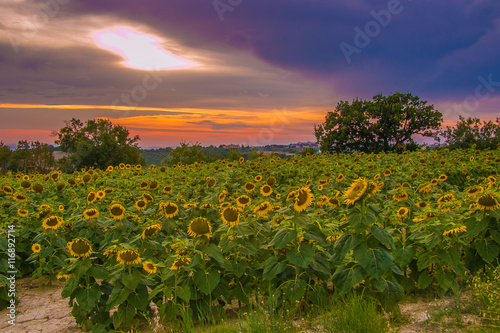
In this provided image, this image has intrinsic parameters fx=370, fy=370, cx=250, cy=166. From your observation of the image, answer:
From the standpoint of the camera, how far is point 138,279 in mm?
3893

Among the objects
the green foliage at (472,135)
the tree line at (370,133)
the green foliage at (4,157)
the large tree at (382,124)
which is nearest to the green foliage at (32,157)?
the green foliage at (4,157)

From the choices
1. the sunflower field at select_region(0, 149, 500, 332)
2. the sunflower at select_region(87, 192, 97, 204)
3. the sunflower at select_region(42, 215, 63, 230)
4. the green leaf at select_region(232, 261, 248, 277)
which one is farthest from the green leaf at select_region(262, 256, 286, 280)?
the sunflower at select_region(87, 192, 97, 204)

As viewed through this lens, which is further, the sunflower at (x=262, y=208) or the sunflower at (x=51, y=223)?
the sunflower at (x=51, y=223)

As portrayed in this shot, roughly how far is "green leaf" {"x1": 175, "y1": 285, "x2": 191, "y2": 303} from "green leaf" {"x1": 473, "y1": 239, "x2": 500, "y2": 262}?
3.36 m

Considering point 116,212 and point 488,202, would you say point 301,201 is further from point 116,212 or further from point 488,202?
point 116,212

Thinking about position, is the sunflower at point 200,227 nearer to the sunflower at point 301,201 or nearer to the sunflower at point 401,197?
the sunflower at point 301,201

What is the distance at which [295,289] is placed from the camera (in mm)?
3939

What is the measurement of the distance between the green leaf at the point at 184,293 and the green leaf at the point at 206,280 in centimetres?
11

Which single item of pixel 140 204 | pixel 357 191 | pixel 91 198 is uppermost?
pixel 357 191

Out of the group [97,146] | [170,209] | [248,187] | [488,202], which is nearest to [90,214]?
[170,209]

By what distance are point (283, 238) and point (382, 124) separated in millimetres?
39764

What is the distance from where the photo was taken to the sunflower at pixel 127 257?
389cm

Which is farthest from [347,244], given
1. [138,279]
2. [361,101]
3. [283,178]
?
[361,101]

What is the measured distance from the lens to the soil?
3.76 metres
